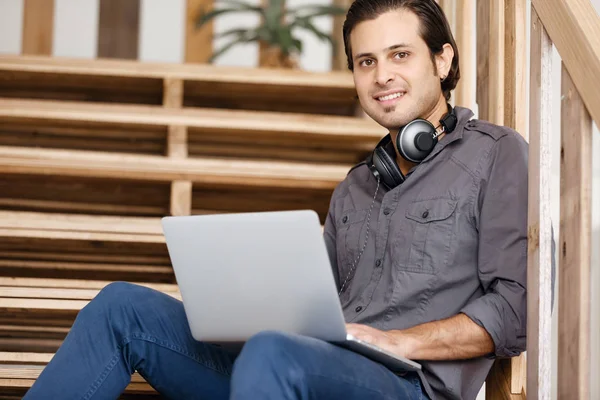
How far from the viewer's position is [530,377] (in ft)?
4.82

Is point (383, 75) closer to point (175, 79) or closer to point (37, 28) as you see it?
point (175, 79)

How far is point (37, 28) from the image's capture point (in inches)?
146

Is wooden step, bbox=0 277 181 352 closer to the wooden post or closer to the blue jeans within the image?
the wooden post

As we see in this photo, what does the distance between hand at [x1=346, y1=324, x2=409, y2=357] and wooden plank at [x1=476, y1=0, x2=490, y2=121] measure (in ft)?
2.03

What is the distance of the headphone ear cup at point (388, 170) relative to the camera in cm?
172

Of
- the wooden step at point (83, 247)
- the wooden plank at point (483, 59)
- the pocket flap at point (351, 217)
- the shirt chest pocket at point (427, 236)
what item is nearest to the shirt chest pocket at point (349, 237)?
the pocket flap at point (351, 217)

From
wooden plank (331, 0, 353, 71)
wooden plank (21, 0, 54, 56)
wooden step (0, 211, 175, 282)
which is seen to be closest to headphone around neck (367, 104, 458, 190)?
wooden step (0, 211, 175, 282)

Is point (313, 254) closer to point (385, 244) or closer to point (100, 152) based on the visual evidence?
point (385, 244)

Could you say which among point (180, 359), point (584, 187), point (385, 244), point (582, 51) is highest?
point (582, 51)

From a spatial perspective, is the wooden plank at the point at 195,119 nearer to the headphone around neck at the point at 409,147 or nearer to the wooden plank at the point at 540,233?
the headphone around neck at the point at 409,147

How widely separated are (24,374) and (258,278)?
751 millimetres

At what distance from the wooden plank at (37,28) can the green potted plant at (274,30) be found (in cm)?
62

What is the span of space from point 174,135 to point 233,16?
153 cm

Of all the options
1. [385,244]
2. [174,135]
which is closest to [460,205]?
[385,244]
